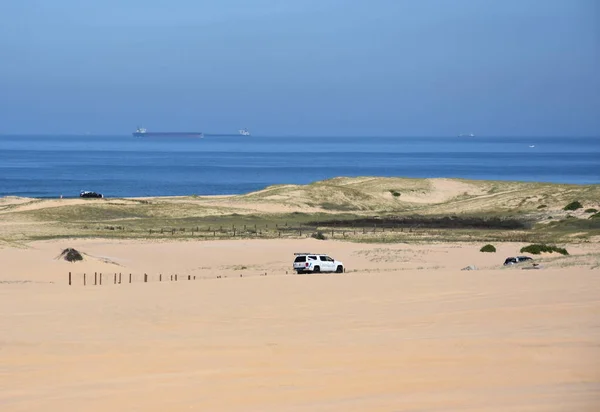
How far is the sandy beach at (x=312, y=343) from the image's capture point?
513 inches

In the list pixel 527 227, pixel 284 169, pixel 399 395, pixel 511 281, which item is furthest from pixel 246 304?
pixel 284 169

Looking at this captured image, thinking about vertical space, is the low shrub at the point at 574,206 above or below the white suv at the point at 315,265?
above

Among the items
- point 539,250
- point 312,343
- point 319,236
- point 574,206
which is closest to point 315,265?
point 539,250

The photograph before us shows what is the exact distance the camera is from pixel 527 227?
67812 millimetres

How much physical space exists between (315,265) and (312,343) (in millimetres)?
20770

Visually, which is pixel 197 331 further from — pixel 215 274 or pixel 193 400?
pixel 215 274

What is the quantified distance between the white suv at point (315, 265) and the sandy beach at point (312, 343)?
6.16 metres

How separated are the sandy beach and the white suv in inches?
243

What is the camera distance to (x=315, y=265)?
1502 inches

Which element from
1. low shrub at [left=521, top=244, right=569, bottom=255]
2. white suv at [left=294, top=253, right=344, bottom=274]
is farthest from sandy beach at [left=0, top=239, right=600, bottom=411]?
low shrub at [left=521, top=244, right=569, bottom=255]

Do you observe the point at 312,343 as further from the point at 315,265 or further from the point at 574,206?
the point at 574,206

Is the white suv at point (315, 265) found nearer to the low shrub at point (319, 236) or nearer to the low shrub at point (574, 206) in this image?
the low shrub at point (319, 236)

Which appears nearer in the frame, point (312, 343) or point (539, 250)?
point (312, 343)

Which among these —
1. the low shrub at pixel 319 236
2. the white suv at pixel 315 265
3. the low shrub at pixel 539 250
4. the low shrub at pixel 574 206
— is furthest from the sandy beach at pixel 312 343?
the low shrub at pixel 574 206
